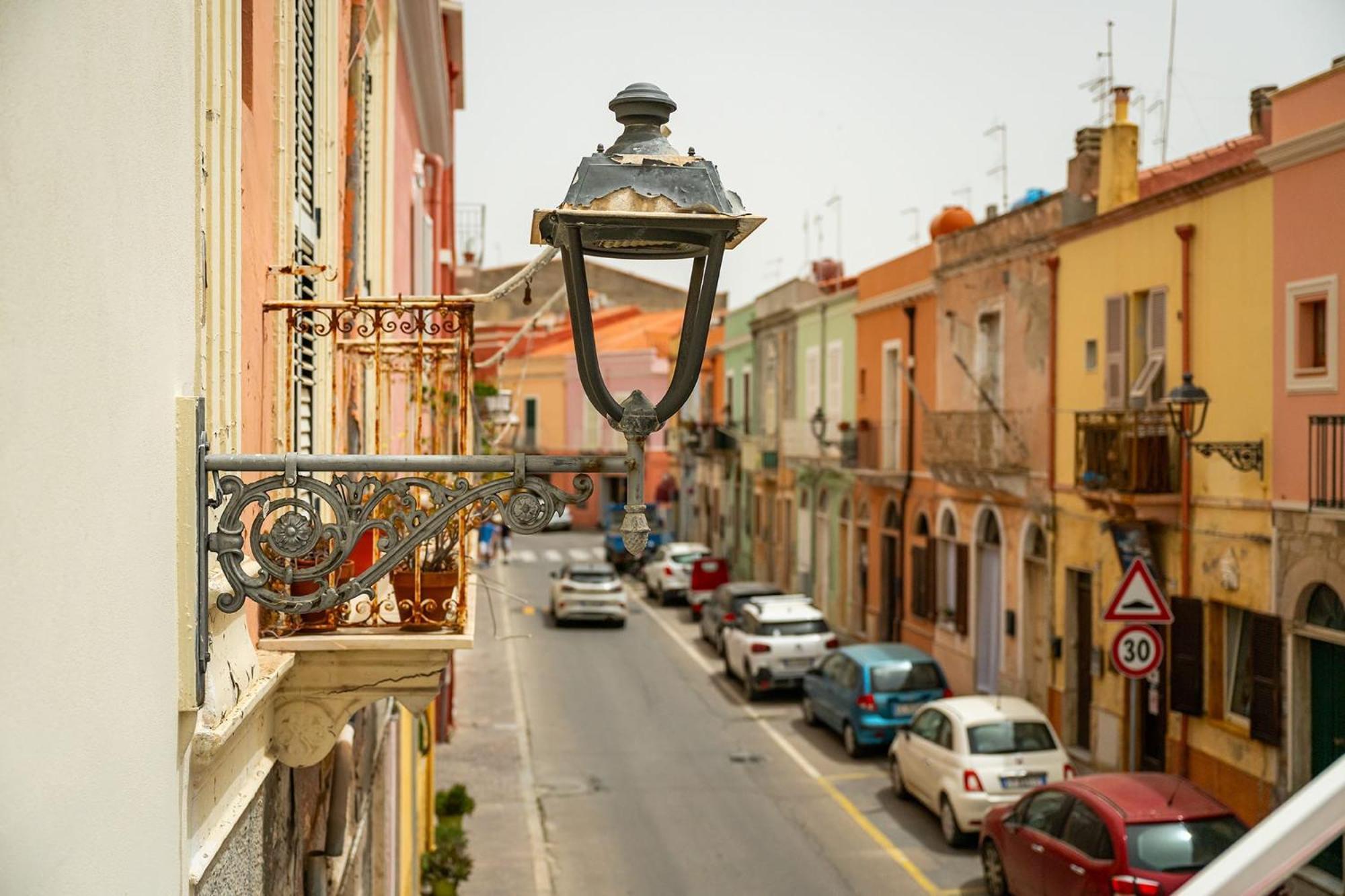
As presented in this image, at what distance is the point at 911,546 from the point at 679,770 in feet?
30.3

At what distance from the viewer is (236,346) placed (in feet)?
12.2

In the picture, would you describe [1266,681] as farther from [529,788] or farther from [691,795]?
[529,788]

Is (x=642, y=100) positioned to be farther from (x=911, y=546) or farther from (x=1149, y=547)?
(x=911, y=546)

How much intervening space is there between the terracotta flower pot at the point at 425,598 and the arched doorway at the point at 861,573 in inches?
986

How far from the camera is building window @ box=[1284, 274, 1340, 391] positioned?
13805mm

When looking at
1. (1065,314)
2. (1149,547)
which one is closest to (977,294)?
(1065,314)

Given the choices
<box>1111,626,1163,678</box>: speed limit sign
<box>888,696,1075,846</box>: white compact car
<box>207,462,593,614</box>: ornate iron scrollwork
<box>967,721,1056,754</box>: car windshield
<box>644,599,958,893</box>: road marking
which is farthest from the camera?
<box>967,721,1056,754</box>: car windshield

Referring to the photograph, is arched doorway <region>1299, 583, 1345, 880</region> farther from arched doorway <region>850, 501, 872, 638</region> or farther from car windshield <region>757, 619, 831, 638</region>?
arched doorway <region>850, 501, 872, 638</region>

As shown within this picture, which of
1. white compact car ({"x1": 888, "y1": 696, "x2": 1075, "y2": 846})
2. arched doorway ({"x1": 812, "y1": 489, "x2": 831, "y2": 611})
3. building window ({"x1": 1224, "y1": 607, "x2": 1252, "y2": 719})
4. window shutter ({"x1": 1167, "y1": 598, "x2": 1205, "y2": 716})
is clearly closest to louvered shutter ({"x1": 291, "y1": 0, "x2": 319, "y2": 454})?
white compact car ({"x1": 888, "y1": 696, "x2": 1075, "y2": 846})

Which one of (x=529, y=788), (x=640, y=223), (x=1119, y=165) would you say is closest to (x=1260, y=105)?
(x=1119, y=165)

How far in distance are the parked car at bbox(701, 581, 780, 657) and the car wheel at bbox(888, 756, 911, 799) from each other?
9778mm

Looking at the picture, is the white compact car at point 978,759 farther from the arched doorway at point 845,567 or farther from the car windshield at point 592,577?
the car windshield at point 592,577

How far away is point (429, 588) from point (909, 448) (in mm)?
22805

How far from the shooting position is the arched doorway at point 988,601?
2239 cm
